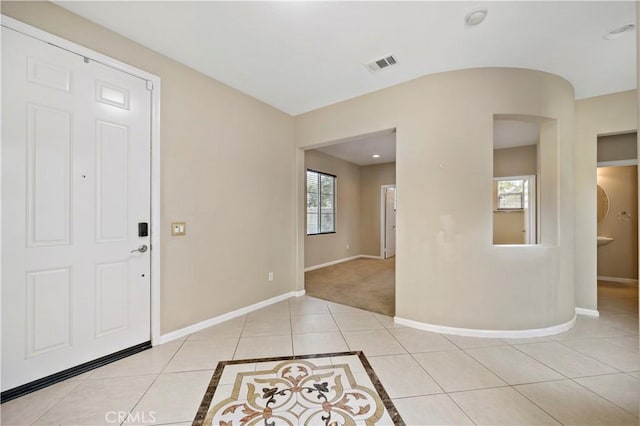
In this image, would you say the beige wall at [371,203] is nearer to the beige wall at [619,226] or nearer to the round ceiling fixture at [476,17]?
the beige wall at [619,226]

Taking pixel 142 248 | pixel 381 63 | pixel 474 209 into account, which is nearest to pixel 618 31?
pixel 474 209

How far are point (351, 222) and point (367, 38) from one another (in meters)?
5.37

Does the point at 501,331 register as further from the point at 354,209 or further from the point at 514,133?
the point at 354,209

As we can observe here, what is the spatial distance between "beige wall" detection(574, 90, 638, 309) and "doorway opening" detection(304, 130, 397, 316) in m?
2.32

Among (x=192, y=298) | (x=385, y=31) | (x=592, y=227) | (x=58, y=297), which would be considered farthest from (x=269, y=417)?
(x=592, y=227)

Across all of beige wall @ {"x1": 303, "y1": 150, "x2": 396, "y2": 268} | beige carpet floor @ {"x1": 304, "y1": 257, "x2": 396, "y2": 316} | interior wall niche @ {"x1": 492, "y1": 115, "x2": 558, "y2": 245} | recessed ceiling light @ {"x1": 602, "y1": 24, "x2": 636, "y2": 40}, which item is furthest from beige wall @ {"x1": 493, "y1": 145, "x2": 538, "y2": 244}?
recessed ceiling light @ {"x1": 602, "y1": 24, "x2": 636, "y2": 40}

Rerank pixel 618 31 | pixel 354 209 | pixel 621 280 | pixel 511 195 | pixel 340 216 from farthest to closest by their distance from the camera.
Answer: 1. pixel 354 209
2. pixel 340 216
3. pixel 511 195
4. pixel 621 280
5. pixel 618 31

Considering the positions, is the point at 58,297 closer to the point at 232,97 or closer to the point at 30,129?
the point at 30,129

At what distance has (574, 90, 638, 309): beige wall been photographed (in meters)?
3.09

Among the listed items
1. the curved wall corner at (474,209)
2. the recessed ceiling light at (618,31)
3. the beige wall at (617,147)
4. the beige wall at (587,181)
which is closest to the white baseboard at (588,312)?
the beige wall at (587,181)

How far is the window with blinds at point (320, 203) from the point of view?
5914mm

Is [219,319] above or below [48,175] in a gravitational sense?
below

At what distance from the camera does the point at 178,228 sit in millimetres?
2531

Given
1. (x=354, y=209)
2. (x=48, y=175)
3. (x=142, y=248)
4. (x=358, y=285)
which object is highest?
(x=48, y=175)
